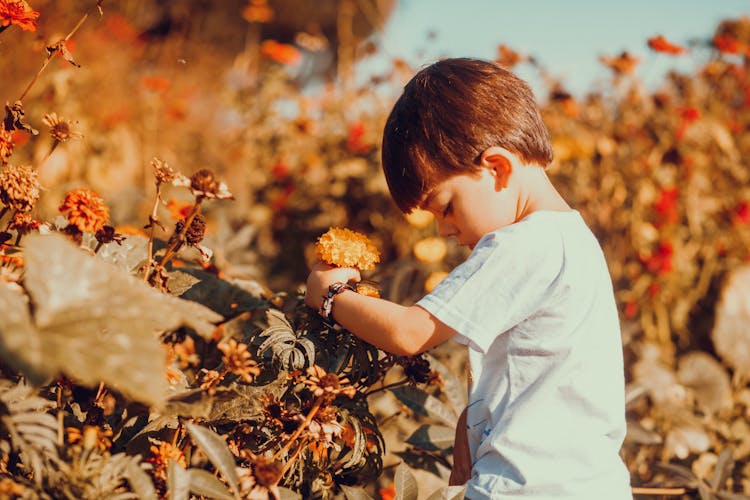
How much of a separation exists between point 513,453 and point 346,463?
0.94 ft

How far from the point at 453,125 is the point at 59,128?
66 centimetres

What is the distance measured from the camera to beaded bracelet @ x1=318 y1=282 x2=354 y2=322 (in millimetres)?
1107

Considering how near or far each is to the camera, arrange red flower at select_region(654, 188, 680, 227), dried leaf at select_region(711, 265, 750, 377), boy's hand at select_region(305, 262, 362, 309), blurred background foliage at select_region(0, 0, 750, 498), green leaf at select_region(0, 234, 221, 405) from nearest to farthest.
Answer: green leaf at select_region(0, 234, 221, 405) < boy's hand at select_region(305, 262, 362, 309) < blurred background foliage at select_region(0, 0, 750, 498) < dried leaf at select_region(711, 265, 750, 377) < red flower at select_region(654, 188, 680, 227)

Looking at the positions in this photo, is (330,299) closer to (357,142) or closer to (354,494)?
(354,494)

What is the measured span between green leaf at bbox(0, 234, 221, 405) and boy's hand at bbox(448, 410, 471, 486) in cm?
71

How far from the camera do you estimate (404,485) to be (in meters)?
1.04

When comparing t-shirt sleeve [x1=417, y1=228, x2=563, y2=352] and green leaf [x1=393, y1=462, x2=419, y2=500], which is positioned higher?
t-shirt sleeve [x1=417, y1=228, x2=563, y2=352]

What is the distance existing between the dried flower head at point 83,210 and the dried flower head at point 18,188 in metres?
0.05

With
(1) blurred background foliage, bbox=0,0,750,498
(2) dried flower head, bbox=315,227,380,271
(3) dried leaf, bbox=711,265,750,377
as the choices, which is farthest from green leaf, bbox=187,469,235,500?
(3) dried leaf, bbox=711,265,750,377

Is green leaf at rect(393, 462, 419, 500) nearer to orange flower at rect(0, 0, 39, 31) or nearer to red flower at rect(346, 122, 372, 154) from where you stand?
orange flower at rect(0, 0, 39, 31)

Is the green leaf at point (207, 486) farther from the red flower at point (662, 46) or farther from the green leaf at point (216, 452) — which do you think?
the red flower at point (662, 46)

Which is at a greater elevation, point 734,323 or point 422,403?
point 422,403

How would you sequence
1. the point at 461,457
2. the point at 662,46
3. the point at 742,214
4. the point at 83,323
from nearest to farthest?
the point at 83,323 → the point at 461,457 → the point at 662,46 → the point at 742,214

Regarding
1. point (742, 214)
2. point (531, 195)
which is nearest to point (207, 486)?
point (531, 195)
